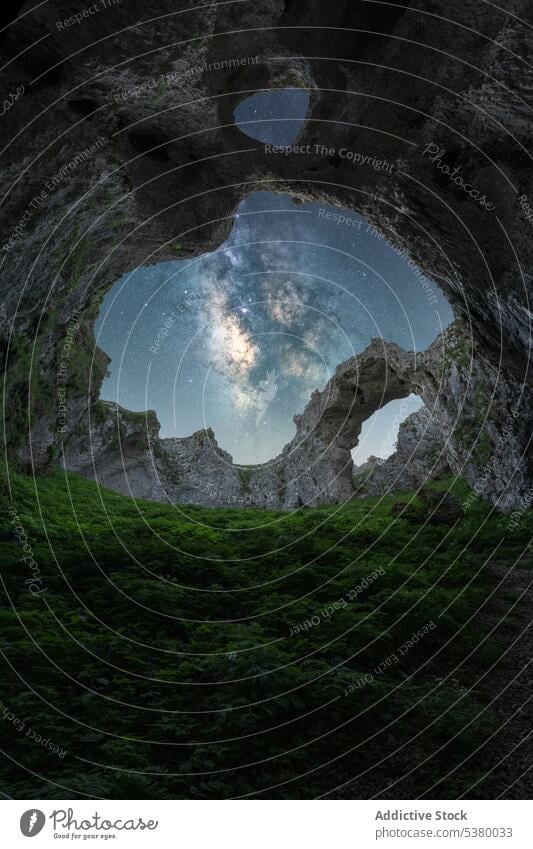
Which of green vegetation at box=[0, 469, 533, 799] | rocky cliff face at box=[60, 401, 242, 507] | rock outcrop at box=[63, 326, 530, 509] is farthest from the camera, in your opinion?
rocky cliff face at box=[60, 401, 242, 507]

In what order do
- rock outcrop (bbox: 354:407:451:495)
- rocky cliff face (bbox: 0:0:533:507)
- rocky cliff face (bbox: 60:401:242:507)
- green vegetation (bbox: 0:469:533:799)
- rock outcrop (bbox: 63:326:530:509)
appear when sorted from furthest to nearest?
rocky cliff face (bbox: 60:401:242:507) → rock outcrop (bbox: 354:407:451:495) → rock outcrop (bbox: 63:326:530:509) → rocky cliff face (bbox: 0:0:533:507) → green vegetation (bbox: 0:469:533:799)

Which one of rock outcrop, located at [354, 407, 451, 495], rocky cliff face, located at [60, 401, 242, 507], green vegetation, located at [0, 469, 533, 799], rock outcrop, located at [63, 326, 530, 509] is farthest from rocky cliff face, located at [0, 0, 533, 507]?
rocky cliff face, located at [60, 401, 242, 507]

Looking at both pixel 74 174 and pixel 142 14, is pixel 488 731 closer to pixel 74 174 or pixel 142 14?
pixel 142 14

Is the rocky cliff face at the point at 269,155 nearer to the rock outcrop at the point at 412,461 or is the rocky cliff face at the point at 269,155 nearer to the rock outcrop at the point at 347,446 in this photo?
the rock outcrop at the point at 347,446

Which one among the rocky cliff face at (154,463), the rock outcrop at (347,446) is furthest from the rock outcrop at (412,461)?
the rocky cliff face at (154,463)

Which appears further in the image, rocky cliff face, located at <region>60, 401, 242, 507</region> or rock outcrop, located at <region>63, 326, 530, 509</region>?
rocky cliff face, located at <region>60, 401, 242, 507</region>

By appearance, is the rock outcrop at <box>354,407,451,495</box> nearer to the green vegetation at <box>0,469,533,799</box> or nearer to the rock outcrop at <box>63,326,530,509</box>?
the rock outcrop at <box>63,326,530,509</box>

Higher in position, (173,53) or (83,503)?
(173,53)

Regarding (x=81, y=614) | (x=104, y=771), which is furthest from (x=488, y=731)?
(x=81, y=614)
